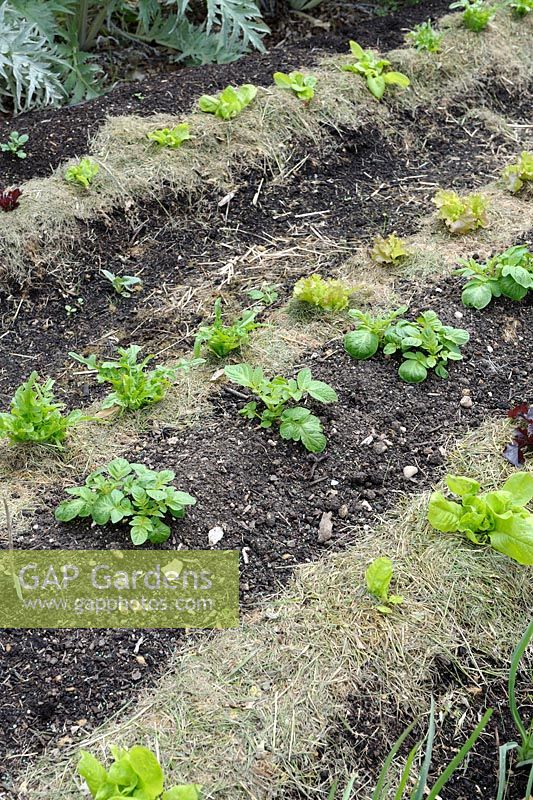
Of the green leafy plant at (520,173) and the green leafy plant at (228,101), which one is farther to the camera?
the green leafy plant at (228,101)

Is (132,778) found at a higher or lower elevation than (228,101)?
lower

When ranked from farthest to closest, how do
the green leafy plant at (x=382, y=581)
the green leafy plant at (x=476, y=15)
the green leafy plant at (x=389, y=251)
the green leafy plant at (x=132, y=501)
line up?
1. the green leafy plant at (x=476, y=15)
2. the green leafy plant at (x=389, y=251)
3. the green leafy plant at (x=132, y=501)
4. the green leafy plant at (x=382, y=581)

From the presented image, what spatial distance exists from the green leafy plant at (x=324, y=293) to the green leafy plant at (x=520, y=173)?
1.30m

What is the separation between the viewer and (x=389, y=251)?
3.75m

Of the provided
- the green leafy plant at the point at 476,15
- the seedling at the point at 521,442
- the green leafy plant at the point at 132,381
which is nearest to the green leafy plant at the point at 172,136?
the green leafy plant at the point at 132,381

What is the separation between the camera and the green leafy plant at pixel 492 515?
2553 millimetres

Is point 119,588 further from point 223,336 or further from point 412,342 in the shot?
point 412,342

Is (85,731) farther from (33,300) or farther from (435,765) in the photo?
(33,300)

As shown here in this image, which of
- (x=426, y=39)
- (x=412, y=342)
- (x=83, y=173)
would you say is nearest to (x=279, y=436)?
(x=412, y=342)

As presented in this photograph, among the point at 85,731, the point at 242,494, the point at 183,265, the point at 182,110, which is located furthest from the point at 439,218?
the point at 85,731

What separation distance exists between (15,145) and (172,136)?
2.82 ft

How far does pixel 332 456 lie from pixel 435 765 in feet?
3.58

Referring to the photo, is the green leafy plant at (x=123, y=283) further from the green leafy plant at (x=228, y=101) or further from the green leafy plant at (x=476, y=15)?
the green leafy plant at (x=476, y=15)

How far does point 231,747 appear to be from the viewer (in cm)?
221
